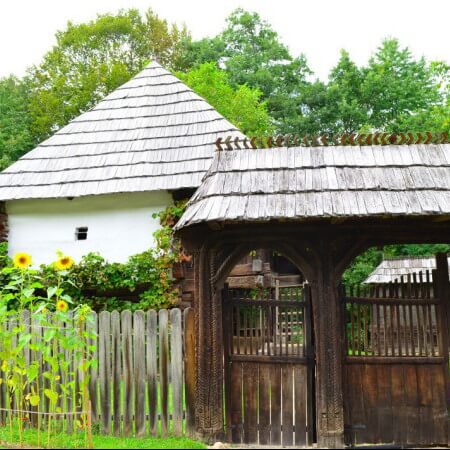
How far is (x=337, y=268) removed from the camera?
658cm

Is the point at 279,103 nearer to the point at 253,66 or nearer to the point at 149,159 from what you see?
the point at 253,66

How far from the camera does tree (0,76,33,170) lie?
80.9ft

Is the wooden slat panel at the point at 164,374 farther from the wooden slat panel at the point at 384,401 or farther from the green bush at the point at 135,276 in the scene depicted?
the green bush at the point at 135,276

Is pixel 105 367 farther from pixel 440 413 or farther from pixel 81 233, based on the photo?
pixel 81 233

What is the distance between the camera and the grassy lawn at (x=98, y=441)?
6074 mm

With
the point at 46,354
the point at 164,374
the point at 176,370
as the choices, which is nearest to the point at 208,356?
the point at 176,370

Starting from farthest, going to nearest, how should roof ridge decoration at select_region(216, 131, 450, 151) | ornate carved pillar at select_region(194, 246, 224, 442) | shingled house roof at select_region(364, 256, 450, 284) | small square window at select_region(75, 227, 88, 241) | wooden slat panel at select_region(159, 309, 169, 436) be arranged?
shingled house roof at select_region(364, 256, 450, 284)
small square window at select_region(75, 227, 88, 241)
roof ridge decoration at select_region(216, 131, 450, 151)
wooden slat panel at select_region(159, 309, 169, 436)
ornate carved pillar at select_region(194, 246, 224, 442)

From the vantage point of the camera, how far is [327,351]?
650 centimetres

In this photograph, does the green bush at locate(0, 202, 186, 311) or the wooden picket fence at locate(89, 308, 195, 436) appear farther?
the green bush at locate(0, 202, 186, 311)

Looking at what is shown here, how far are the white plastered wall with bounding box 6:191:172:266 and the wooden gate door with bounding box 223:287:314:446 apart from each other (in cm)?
589

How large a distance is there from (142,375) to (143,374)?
16mm

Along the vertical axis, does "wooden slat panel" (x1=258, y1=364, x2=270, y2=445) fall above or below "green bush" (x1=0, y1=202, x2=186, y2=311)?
below

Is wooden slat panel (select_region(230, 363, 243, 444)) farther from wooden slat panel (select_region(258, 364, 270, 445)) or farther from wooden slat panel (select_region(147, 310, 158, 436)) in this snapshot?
wooden slat panel (select_region(147, 310, 158, 436))

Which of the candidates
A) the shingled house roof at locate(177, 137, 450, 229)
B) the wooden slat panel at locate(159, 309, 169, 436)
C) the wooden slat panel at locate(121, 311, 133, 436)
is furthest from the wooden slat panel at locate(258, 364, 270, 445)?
the shingled house roof at locate(177, 137, 450, 229)
